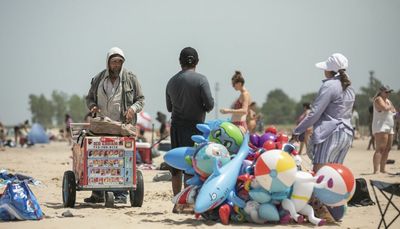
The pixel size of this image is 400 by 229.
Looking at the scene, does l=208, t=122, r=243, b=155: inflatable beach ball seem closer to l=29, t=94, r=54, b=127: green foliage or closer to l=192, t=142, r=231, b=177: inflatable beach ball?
l=192, t=142, r=231, b=177: inflatable beach ball

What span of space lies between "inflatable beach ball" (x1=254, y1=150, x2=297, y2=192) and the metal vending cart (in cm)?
254

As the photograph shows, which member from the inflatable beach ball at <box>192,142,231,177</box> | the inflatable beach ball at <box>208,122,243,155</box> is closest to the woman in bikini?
the inflatable beach ball at <box>208,122,243,155</box>

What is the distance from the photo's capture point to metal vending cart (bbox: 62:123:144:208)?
10.6m

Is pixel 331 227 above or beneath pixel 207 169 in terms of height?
beneath

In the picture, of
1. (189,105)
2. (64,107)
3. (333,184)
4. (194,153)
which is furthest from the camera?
(64,107)

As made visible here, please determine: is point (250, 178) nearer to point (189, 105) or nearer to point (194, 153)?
point (194, 153)

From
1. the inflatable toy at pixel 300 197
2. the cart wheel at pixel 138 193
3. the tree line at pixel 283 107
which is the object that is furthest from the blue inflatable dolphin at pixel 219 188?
the tree line at pixel 283 107

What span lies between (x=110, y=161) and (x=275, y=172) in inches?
114

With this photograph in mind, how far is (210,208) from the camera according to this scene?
353 inches

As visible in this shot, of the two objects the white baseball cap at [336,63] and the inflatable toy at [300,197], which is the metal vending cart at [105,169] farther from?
the white baseball cap at [336,63]

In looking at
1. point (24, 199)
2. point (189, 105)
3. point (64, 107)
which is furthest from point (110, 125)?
point (64, 107)

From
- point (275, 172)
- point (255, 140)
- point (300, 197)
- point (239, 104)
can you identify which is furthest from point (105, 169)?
point (239, 104)

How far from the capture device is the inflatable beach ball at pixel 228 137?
9539mm

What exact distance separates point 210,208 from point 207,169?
490 mm
